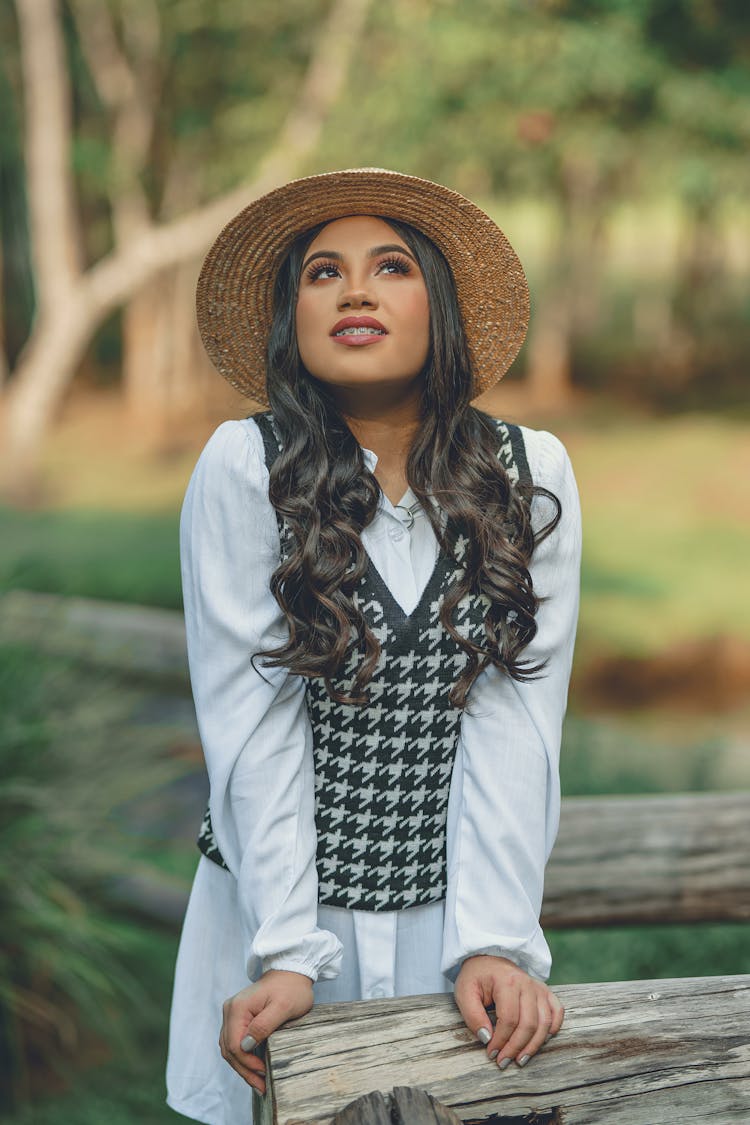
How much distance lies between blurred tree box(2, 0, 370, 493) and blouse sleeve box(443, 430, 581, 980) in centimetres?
711

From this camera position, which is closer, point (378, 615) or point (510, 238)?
point (378, 615)

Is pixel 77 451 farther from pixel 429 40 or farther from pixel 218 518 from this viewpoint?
pixel 218 518

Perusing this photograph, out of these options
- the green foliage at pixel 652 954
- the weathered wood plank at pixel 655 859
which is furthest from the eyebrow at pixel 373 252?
the green foliage at pixel 652 954

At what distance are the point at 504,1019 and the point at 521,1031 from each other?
3cm

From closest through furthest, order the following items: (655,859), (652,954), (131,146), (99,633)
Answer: (655,859), (652,954), (99,633), (131,146)

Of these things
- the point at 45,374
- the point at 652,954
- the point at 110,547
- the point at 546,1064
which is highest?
the point at 546,1064

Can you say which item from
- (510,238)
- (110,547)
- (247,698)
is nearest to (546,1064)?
(247,698)

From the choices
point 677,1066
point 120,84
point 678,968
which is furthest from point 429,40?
point 677,1066

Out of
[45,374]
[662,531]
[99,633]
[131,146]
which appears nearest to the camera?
[99,633]

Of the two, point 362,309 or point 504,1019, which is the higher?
point 362,309

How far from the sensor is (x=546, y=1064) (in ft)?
4.57

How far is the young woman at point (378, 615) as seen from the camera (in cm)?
156

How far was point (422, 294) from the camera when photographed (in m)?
1.63

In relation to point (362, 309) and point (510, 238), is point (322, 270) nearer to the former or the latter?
point (362, 309)
